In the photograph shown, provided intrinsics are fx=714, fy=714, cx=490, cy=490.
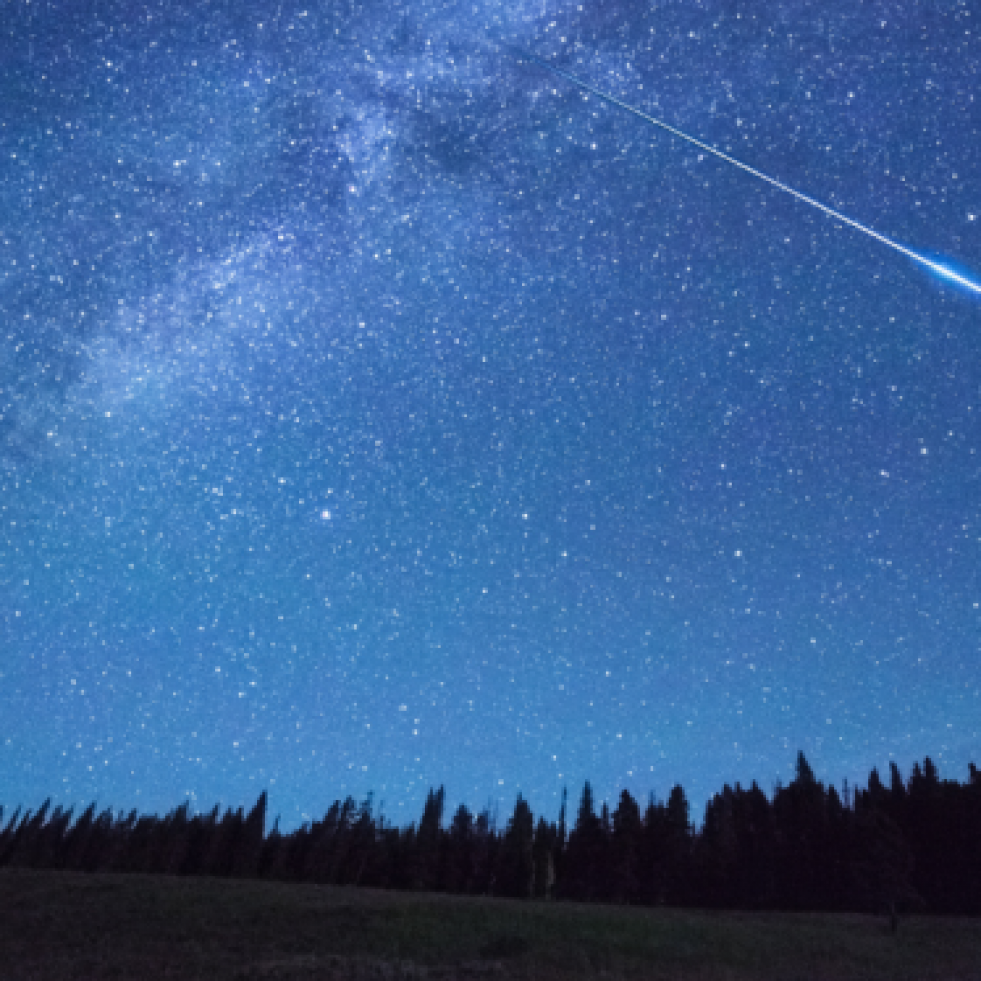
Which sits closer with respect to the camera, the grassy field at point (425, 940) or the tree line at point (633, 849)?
the grassy field at point (425, 940)

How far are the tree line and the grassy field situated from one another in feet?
33.3

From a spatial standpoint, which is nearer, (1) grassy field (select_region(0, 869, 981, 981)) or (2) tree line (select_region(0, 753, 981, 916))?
(1) grassy field (select_region(0, 869, 981, 981))

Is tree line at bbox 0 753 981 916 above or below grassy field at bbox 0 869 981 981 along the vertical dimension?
above

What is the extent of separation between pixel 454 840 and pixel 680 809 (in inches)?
1029

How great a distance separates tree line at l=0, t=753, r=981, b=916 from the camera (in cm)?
5659

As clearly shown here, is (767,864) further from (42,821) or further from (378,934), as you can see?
(42,821)

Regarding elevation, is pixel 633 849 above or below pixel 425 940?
above

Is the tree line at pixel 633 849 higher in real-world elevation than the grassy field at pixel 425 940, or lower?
higher

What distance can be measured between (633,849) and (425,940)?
4261 cm

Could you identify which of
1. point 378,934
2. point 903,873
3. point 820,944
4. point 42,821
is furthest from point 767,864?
point 42,821

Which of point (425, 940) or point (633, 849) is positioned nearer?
point (425, 940)

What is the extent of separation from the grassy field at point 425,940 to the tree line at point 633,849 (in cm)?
1016

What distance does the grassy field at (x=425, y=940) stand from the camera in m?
27.1

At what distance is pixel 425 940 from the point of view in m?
33.6
